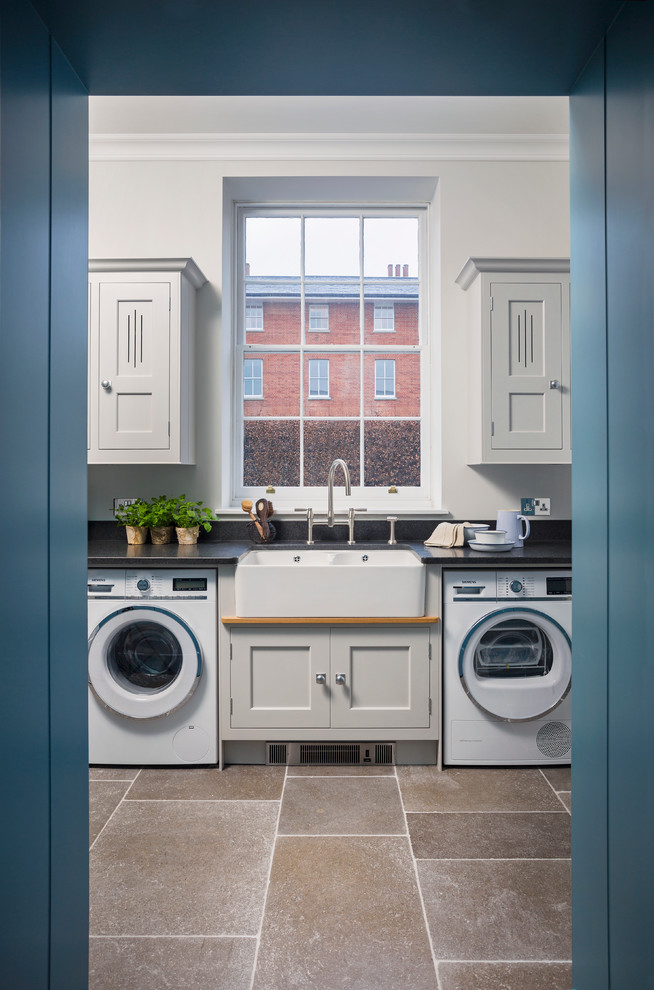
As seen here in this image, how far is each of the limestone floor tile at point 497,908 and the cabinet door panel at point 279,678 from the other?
33.2 inches

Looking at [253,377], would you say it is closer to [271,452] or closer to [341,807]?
[271,452]

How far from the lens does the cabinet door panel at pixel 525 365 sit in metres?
2.96

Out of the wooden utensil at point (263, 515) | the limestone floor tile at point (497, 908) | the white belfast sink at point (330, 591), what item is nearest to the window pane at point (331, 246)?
the wooden utensil at point (263, 515)

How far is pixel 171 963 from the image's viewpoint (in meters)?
1.58

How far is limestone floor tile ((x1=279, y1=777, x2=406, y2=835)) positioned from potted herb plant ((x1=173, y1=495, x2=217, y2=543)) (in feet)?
4.11

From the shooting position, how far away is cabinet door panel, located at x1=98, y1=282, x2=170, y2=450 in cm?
297

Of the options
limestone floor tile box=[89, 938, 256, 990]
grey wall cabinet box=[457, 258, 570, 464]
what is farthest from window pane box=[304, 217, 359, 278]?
limestone floor tile box=[89, 938, 256, 990]

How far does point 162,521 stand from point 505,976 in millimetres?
2293

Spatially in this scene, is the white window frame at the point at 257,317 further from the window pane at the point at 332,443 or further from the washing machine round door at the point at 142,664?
the washing machine round door at the point at 142,664

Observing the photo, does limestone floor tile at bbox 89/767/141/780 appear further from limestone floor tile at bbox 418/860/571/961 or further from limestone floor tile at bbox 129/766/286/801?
limestone floor tile at bbox 418/860/571/961
